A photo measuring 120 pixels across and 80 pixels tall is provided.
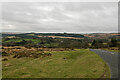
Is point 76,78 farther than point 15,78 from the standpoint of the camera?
No

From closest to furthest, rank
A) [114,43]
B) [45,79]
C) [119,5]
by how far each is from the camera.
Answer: [45,79] < [119,5] < [114,43]

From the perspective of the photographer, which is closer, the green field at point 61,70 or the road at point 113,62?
the road at point 113,62

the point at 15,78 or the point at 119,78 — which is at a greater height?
the point at 119,78

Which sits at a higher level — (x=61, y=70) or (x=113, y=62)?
(x=113, y=62)

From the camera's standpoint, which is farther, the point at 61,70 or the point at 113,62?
the point at 113,62

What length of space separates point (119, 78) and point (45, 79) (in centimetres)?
950

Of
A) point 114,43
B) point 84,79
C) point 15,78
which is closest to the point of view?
point 84,79

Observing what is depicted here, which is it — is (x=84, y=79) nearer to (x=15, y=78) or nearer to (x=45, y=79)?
(x=45, y=79)

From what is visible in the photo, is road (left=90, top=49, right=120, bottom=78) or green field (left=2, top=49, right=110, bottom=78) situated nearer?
road (left=90, top=49, right=120, bottom=78)

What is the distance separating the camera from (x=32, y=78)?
44.5ft

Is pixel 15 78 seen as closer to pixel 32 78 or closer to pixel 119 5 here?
pixel 32 78

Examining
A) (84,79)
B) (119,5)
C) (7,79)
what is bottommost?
(7,79)

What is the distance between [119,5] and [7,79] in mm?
46750

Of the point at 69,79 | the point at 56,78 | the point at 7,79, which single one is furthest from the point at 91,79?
the point at 7,79
